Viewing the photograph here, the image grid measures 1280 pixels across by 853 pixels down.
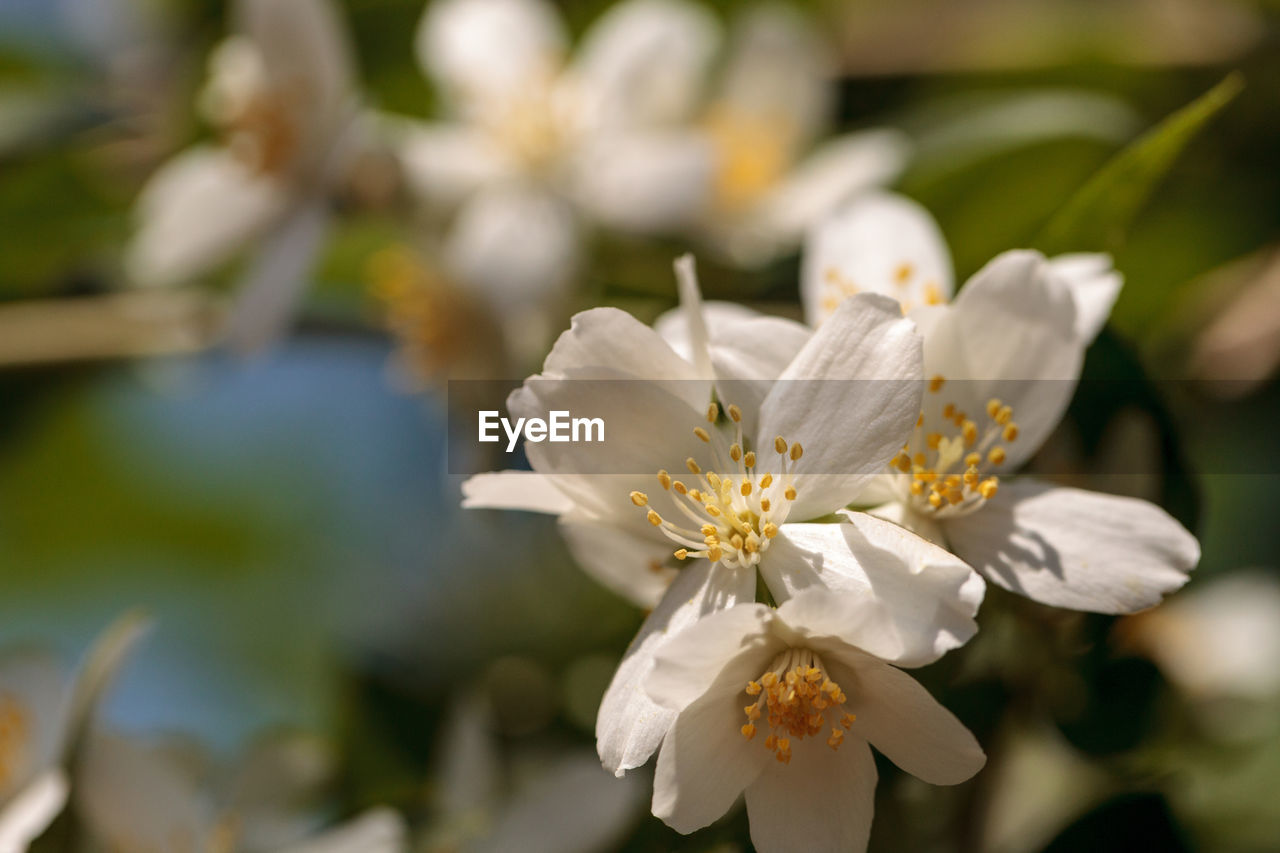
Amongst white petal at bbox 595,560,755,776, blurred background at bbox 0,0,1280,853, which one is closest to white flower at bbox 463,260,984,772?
white petal at bbox 595,560,755,776

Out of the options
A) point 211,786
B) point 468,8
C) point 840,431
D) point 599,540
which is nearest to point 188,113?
point 468,8

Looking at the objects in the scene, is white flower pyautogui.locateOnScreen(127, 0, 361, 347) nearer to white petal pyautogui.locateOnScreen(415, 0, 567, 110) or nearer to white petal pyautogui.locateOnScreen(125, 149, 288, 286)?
white petal pyautogui.locateOnScreen(125, 149, 288, 286)

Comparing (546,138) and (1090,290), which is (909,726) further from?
(546,138)

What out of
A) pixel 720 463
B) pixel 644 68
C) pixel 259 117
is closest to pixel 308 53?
pixel 259 117

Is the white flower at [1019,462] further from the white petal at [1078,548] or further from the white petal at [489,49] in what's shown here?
the white petal at [489,49]

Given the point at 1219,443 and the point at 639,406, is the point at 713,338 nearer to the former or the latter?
the point at 639,406

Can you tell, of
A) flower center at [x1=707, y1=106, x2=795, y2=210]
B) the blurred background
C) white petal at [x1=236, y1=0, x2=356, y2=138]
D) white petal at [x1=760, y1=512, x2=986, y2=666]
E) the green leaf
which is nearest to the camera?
white petal at [x1=760, y1=512, x2=986, y2=666]

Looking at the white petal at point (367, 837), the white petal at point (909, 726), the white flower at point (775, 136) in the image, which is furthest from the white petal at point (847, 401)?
the white flower at point (775, 136)
